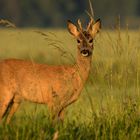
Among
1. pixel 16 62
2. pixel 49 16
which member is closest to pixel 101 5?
pixel 49 16

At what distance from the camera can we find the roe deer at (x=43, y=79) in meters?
10.2

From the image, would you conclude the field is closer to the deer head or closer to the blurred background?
the deer head

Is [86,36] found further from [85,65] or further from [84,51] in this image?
[85,65]

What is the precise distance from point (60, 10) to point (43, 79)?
67.3m

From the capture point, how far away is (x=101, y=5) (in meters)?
76.3

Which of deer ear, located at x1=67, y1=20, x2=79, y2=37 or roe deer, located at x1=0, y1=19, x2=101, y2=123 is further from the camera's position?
deer ear, located at x1=67, y1=20, x2=79, y2=37

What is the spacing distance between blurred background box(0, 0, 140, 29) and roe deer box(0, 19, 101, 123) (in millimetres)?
62936

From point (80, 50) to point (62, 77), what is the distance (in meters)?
0.63

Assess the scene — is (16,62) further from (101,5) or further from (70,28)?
(101,5)

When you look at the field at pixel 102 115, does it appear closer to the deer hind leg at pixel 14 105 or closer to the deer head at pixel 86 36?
the deer head at pixel 86 36

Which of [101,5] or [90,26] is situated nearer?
[90,26]

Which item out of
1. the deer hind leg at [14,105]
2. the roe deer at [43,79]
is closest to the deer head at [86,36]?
the roe deer at [43,79]

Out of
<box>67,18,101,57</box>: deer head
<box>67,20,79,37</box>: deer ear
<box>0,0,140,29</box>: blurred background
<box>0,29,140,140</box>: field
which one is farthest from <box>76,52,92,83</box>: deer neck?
<box>0,0,140,29</box>: blurred background

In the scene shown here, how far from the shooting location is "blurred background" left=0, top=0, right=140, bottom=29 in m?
74.6
